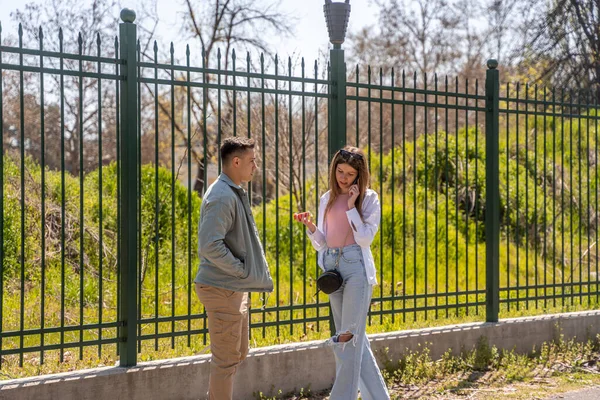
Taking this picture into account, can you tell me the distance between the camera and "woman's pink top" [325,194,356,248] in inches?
181

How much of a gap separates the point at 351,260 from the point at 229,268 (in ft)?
2.98

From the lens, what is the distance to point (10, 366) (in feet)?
18.9

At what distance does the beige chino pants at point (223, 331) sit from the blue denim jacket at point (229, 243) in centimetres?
6

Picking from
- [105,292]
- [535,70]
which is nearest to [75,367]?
[105,292]

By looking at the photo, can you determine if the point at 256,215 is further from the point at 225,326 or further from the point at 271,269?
the point at 225,326

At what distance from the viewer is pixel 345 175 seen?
184 inches

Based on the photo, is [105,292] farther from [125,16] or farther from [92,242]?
[125,16]

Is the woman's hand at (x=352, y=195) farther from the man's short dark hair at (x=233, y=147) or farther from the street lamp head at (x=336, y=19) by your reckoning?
the street lamp head at (x=336, y=19)

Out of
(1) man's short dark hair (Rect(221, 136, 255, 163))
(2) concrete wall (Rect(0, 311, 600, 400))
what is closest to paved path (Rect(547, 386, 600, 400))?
(2) concrete wall (Rect(0, 311, 600, 400))

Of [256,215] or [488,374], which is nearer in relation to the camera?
[488,374]

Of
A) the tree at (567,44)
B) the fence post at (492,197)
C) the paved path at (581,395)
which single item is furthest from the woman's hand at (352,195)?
the tree at (567,44)

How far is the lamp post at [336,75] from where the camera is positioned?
601cm

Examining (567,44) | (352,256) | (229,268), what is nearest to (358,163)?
(352,256)

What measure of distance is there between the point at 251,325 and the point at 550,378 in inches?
111
